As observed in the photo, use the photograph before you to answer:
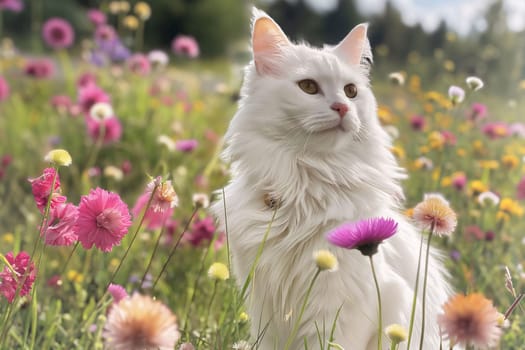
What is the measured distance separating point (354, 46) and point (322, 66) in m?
0.29

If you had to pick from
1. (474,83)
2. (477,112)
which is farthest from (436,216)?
(477,112)

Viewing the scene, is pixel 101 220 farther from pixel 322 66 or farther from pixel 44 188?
pixel 322 66

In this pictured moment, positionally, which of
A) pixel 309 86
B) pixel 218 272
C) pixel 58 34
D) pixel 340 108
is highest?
pixel 58 34

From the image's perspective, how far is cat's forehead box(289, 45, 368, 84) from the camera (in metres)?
2.21

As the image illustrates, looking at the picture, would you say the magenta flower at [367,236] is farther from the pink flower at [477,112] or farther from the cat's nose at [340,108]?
the pink flower at [477,112]

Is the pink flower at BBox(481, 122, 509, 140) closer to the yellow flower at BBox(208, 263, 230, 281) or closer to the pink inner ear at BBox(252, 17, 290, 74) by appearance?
the pink inner ear at BBox(252, 17, 290, 74)

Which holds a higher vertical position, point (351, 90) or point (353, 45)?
point (353, 45)

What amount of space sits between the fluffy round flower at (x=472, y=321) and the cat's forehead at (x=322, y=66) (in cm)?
114

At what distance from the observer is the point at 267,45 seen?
7.71 feet

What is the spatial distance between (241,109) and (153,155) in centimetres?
285

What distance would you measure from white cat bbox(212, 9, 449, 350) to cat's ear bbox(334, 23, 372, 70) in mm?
71

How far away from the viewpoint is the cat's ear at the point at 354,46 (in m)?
2.42

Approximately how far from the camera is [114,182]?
4.62m

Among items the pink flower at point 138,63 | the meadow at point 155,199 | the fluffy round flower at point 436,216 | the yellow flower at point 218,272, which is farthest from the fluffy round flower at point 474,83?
the pink flower at point 138,63
